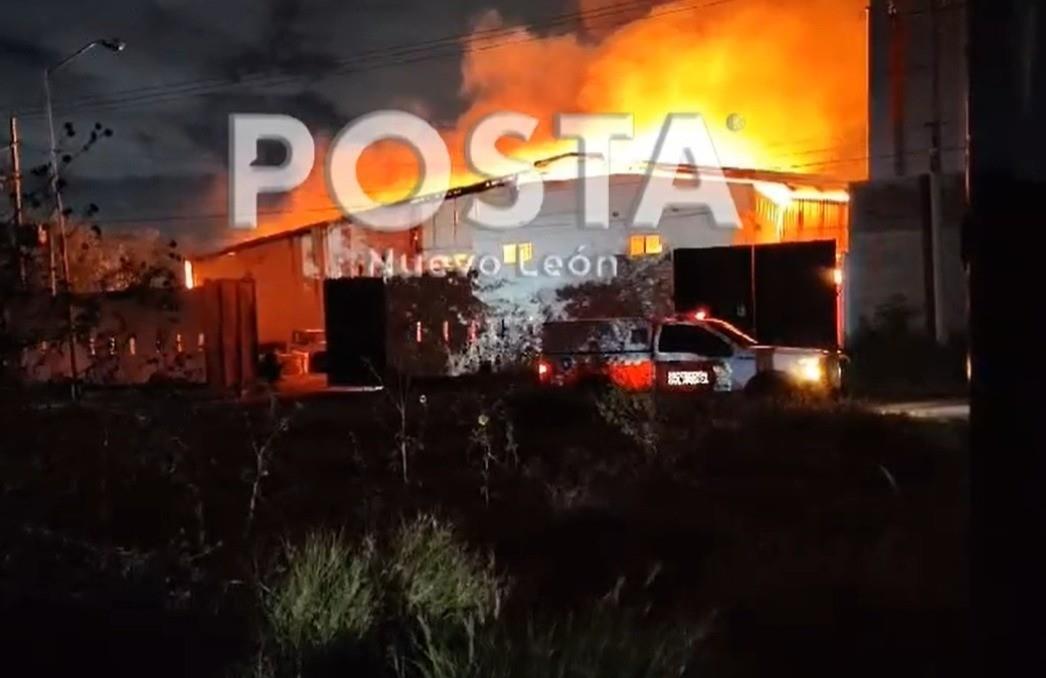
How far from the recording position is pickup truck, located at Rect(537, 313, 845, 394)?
17234 millimetres

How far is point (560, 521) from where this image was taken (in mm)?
7062

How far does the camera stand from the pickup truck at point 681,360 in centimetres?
1723

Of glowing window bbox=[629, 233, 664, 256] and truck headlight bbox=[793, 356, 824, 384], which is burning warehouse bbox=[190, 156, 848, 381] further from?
truck headlight bbox=[793, 356, 824, 384]

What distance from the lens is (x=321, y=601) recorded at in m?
4.67

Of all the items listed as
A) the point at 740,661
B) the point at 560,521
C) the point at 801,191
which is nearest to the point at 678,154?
the point at 801,191

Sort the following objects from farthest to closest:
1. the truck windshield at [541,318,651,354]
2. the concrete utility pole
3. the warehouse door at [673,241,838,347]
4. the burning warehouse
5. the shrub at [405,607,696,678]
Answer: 1. the burning warehouse
2. the warehouse door at [673,241,838,347]
3. the truck windshield at [541,318,651,354]
4. the shrub at [405,607,696,678]
5. the concrete utility pole

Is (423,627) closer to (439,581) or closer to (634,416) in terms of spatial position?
(439,581)

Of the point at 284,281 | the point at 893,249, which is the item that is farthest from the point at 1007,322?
the point at 284,281

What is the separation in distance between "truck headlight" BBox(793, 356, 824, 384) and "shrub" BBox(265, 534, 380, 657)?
42.6 ft

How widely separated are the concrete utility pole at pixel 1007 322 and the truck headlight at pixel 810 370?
14976 mm

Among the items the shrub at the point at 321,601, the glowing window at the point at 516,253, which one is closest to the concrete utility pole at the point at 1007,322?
the shrub at the point at 321,601

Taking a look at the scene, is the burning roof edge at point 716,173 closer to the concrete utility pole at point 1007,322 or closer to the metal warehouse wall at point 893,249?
the metal warehouse wall at point 893,249

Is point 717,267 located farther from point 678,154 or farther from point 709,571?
point 709,571

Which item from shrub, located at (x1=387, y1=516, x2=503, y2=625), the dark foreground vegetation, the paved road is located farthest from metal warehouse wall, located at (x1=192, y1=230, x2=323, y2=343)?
shrub, located at (x1=387, y1=516, x2=503, y2=625)
